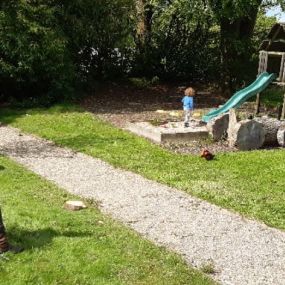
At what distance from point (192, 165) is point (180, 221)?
3344 millimetres

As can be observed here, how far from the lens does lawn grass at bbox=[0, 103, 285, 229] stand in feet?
31.3

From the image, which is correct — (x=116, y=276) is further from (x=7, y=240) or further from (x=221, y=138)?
Result: (x=221, y=138)

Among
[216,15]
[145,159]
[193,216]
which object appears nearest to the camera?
[193,216]

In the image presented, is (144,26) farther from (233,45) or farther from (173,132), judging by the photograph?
(173,132)

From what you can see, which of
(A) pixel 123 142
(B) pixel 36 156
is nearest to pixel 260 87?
(A) pixel 123 142

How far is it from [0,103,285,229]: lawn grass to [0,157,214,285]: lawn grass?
2122mm

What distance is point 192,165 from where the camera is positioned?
11805 mm

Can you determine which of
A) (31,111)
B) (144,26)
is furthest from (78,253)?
(144,26)

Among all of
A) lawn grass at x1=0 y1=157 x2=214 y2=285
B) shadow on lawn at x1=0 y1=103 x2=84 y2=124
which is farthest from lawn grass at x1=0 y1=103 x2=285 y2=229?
lawn grass at x1=0 y1=157 x2=214 y2=285

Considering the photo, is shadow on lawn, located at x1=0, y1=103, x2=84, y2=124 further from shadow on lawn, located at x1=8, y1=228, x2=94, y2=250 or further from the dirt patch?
shadow on lawn, located at x1=8, y1=228, x2=94, y2=250

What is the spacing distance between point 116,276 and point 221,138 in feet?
26.5

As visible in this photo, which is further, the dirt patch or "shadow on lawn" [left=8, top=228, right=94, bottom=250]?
the dirt patch

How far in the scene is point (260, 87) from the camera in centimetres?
1587

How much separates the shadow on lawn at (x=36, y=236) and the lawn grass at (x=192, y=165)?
2752mm
